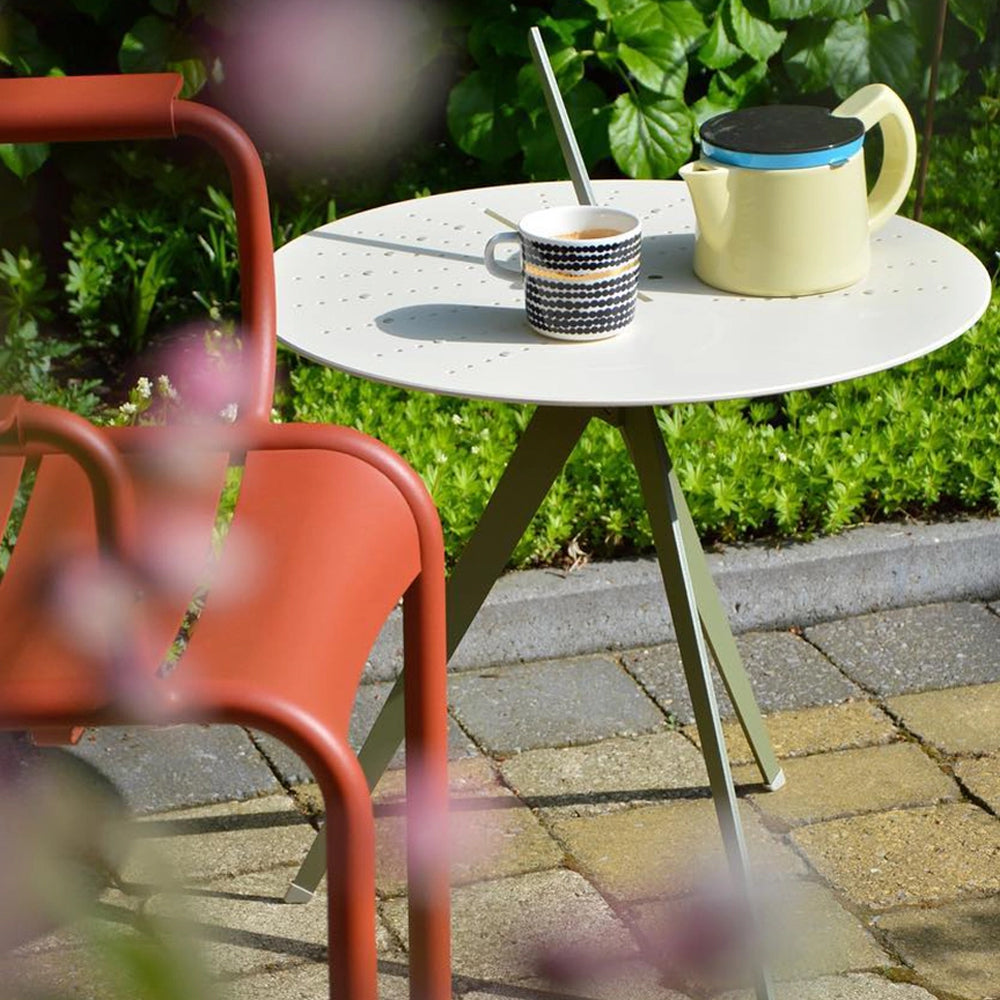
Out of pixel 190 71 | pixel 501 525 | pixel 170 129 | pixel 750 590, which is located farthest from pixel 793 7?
pixel 170 129

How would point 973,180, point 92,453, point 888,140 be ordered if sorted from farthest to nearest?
point 973,180
point 888,140
point 92,453

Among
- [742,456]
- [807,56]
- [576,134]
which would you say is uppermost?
Answer: [807,56]

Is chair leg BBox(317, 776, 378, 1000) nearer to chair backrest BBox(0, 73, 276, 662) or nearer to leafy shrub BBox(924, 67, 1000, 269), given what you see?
chair backrest BBox(0, 73, 276, 662)

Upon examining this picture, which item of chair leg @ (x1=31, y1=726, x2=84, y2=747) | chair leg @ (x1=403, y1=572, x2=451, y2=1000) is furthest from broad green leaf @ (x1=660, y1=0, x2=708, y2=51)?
chair leg @ (x1=31, y1=726, x2=84, y2=747)

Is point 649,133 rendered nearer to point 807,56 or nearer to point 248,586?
point 807,56

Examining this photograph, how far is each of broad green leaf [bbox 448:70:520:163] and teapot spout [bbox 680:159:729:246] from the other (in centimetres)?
176

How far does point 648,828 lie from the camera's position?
2105 millimetres

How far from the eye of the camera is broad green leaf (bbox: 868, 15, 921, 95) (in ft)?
11.5

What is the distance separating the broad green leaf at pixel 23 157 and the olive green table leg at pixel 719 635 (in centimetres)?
176

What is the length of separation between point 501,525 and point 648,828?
543mm

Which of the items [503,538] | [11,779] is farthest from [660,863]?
[11,779]

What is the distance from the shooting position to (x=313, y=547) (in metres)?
1.21

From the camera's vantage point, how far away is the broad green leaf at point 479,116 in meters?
3.42

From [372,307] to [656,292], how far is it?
1.06 ft
